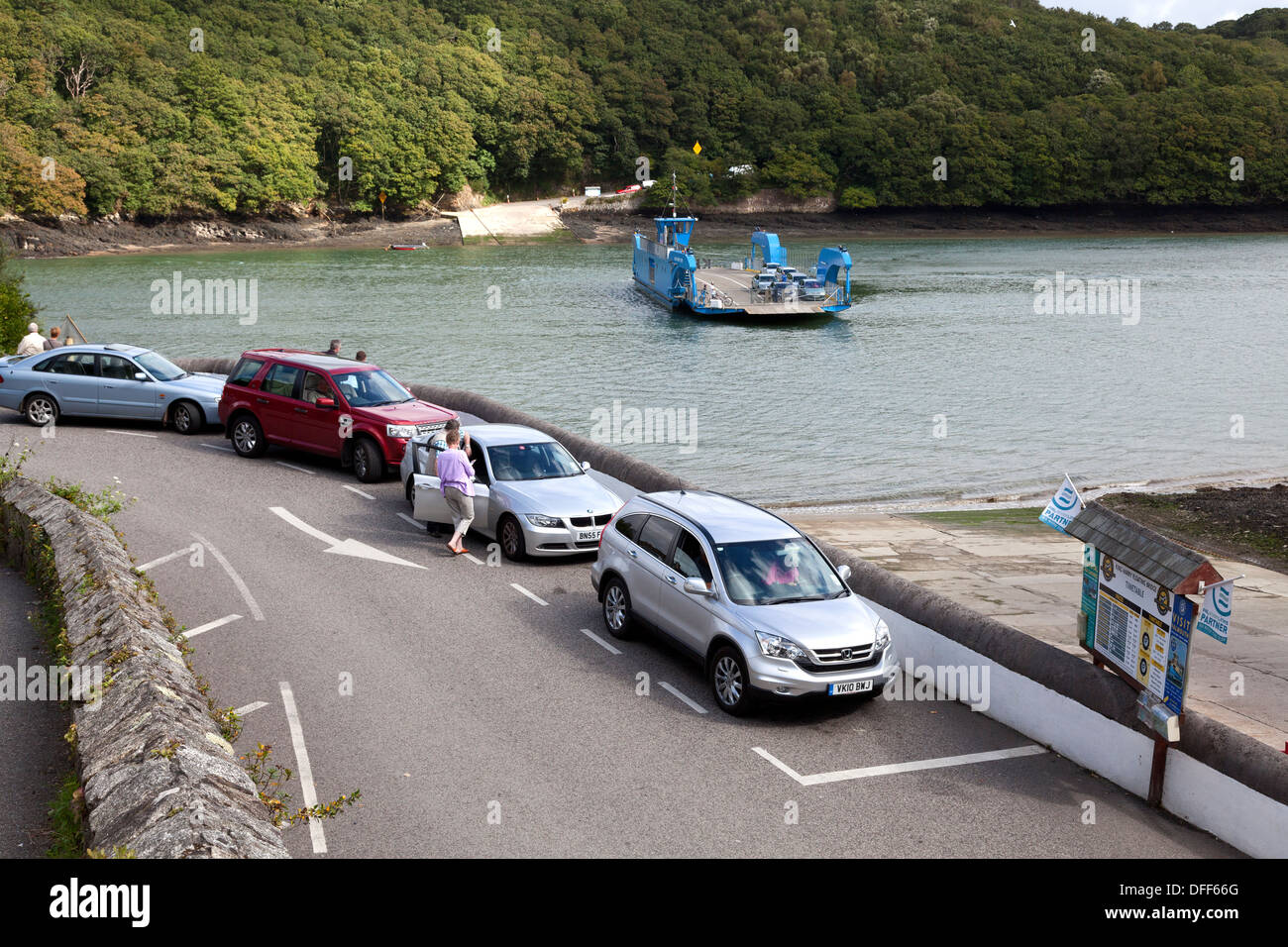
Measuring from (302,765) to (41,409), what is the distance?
16.6 metres

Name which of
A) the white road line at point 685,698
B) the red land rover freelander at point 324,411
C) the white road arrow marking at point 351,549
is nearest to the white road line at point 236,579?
the white road arrow marking at point 351,549

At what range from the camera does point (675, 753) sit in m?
10.1

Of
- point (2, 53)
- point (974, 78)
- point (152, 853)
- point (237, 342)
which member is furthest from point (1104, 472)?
point (974, 78)

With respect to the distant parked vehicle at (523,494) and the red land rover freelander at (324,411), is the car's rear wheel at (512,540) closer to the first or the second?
the distant parked vehicle at (523,494)

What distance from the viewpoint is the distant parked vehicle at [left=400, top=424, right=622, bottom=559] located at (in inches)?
621

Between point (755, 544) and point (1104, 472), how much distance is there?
20801mm

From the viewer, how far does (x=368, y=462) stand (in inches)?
774

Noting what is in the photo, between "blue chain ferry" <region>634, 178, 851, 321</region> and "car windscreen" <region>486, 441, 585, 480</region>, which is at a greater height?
"blue chain ferry" <region>634, 178, 851, 321</region>

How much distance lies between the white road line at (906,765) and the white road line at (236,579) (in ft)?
20.1

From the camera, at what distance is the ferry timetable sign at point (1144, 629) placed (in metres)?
9.19

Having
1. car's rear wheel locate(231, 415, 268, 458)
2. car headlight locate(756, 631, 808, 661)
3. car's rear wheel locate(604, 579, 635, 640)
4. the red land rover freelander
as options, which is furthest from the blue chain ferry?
car headlight locate(756, 631, 808, 661)

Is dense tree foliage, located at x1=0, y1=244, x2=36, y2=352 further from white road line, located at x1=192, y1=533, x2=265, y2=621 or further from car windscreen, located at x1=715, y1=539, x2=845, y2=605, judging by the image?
car windscreen, located at x1=715, y1=539, x2=845, y2=605

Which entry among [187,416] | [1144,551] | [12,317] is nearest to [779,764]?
[1144,551]

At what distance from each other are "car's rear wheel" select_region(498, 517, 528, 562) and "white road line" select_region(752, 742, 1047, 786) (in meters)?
6.37
